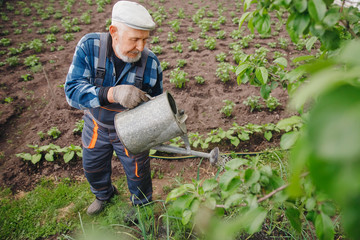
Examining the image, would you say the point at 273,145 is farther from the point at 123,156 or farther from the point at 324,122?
the point at 324,122

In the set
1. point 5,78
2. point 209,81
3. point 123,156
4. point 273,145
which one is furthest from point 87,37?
point 5,78

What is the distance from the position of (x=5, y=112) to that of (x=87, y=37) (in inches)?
117

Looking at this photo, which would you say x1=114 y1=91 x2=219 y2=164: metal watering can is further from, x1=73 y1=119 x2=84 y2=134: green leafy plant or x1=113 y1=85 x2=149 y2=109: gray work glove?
x1=73 y1=119 x2=84 y2=134: green leafy plant

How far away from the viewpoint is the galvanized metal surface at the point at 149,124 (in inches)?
62.0

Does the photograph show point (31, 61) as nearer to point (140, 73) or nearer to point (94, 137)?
point (94, 137)

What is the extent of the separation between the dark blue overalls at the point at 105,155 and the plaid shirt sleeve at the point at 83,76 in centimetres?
13

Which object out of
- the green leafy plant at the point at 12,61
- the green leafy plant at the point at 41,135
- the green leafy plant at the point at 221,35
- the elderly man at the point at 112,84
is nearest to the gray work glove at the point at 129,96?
the elderly man at the point at 112,84

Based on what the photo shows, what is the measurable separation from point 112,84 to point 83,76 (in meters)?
0.25

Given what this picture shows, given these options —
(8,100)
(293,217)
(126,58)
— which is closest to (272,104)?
(126,58)

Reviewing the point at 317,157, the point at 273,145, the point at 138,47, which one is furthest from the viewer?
the point at 273,145

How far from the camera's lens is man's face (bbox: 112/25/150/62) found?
5.66 ft

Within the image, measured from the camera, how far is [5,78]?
15.5 ft

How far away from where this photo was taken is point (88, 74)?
1914mm

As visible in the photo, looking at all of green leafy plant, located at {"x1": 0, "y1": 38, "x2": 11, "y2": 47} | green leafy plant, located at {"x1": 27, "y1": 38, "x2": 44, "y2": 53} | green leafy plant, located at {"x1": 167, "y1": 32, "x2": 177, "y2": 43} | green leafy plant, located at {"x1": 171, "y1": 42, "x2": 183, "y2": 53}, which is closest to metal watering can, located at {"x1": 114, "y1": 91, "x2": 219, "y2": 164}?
green leafy plant, located at {"x1": 171, "y1": 42, "x2": 183, "y2": 53}
